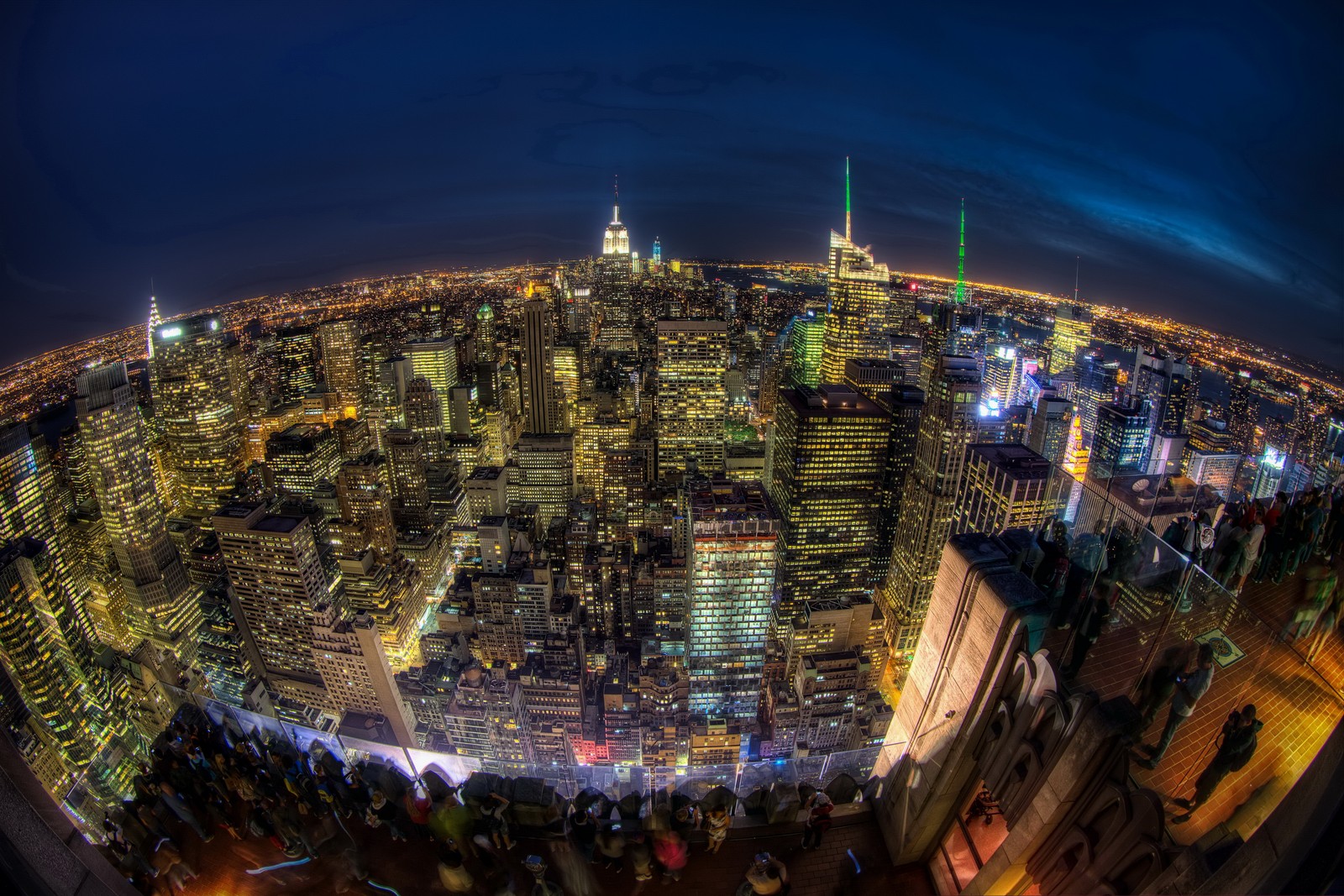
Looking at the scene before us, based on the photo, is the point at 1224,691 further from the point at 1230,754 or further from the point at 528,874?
the point at 528,874

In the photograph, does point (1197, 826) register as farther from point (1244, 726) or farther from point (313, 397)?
point (313, 397)

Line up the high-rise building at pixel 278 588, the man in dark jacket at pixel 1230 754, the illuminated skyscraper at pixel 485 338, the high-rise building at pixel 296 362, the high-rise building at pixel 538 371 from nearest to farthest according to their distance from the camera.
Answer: the man in dark jacket at pixel 1230 754 → the high-rise building at pixel 278 588 → the high-rise building at pixel 538 371 → the high-rise building at pixel 296 362 → the illuminated skyscraper at pixel 485 338

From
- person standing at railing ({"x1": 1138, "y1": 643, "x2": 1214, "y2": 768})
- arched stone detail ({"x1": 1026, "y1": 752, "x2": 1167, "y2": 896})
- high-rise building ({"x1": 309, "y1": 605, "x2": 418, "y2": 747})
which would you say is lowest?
high-rise building ({"x1": 309, "y1": 605, "x2": 418, "y2": 747})

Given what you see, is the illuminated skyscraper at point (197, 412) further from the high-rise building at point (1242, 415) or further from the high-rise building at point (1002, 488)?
the high-rise building at point (1242, 415)

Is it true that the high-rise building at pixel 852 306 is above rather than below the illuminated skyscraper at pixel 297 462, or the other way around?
above

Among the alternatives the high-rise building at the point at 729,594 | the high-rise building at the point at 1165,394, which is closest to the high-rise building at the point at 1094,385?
the high-rise building at the point at 1165,394

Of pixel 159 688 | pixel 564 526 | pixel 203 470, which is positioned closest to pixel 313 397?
pixel 203 470

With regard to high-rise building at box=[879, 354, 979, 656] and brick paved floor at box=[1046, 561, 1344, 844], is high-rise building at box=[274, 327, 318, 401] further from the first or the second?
brick paved floor at box=[1046, 561, 1344, 844]

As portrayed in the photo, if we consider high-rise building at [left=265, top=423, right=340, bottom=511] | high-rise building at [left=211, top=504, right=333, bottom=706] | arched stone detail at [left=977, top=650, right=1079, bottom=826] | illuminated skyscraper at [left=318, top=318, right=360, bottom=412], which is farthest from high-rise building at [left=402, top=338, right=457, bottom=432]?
arched stone detail at [left=977, top=650, right=1079, bottom=826]
